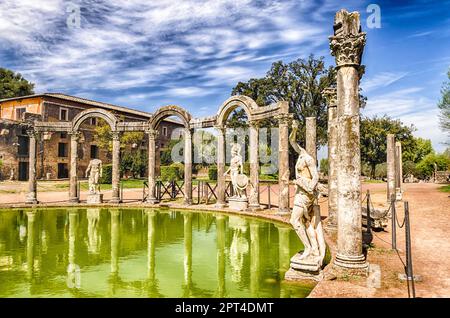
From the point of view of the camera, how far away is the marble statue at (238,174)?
52.1 ft

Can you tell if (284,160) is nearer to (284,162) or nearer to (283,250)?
(284,162)

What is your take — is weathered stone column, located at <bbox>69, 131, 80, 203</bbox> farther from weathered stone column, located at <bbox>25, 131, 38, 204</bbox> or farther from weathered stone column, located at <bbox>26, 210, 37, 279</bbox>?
weathered stone column, located at <bbox>26, 210, 37, 279</bbox>

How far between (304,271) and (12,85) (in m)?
59.5

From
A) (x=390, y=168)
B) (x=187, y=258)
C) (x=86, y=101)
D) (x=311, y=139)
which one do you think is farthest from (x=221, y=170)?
(x=86, y=101)

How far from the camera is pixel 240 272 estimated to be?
22.4 ft

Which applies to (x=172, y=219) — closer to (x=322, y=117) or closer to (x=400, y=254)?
(x=400, y=254)

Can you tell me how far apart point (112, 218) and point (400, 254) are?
37.2ft

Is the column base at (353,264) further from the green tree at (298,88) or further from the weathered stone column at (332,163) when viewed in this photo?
the green tree at (298,88)

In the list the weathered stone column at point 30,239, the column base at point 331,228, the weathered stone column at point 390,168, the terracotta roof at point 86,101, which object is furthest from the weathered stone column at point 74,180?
the terracotta roof at point 86,101

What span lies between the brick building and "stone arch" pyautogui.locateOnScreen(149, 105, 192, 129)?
21.7 metres

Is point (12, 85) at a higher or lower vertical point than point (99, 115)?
higher

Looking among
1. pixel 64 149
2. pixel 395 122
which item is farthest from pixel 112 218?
pixel 395 122

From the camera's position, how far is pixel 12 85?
52.3 m

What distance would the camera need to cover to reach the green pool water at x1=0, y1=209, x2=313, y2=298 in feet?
19.4
